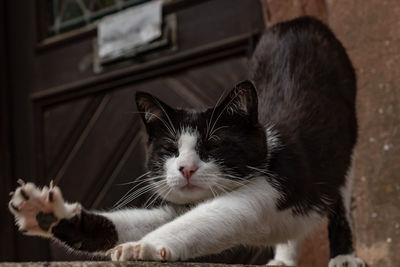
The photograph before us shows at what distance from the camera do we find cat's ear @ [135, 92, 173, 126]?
1596mm

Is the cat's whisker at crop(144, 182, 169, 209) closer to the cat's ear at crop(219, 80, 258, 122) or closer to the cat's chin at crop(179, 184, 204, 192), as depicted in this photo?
the cat's chin at crop(179, 184, 204, 192)

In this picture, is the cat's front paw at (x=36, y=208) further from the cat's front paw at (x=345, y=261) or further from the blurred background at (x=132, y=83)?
the blurred background at (x=132, y=83)

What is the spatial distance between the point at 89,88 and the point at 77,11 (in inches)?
15.9

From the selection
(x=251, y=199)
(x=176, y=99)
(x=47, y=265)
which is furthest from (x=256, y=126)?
(x=176, y=99)

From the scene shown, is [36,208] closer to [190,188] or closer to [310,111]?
[190,188]

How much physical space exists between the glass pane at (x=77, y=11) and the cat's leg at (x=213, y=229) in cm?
152

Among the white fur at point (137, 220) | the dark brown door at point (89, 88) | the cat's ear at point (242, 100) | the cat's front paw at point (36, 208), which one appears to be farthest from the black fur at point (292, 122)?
the dark brown door at point (89, 88)

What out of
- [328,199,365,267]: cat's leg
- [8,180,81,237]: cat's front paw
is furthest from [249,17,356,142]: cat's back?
[8,180,81,237]: cat's front paw

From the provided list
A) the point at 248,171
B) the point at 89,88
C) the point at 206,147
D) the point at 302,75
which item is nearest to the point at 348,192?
the point at 302,75

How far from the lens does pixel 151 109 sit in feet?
5.29

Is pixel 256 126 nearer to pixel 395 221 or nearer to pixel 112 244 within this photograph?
pixel 112 244

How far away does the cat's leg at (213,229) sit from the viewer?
121cm

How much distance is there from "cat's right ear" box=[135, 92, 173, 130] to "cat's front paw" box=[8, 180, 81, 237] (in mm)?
353

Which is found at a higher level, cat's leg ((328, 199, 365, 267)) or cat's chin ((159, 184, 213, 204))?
cat's chin ((159, 184, 213, 204))
